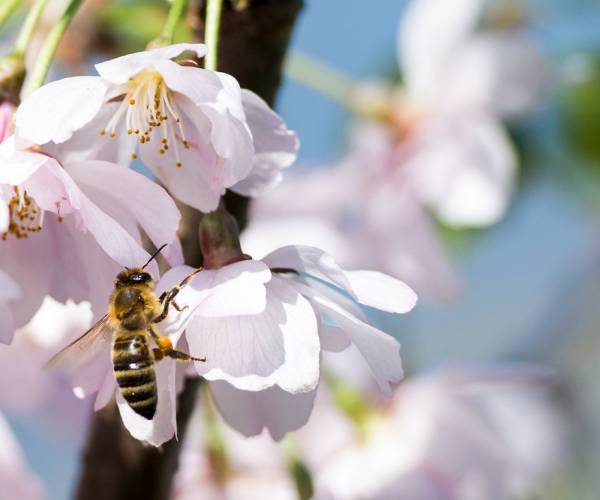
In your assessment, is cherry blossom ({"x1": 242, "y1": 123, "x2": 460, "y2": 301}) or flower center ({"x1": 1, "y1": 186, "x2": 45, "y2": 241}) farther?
cherry blossom ({"x1": 242, "y1": 123, "x2": 460, "y2": 301})

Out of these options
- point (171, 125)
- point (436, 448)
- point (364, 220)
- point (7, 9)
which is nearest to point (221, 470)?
point (436, 448)

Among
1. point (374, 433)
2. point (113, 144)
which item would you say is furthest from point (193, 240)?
point (374, 433)

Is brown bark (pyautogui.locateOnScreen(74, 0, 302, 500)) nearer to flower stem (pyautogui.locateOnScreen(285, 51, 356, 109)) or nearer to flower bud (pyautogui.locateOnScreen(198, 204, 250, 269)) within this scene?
flower bud (pyautogui.locateOnScreen(198, 204, 250, 269))

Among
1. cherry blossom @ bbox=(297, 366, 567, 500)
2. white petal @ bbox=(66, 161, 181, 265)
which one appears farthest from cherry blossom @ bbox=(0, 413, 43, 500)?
white petal @ bbox=(66, 161, 181, 265)

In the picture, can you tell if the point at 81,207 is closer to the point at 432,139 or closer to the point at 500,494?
the point at 500,494

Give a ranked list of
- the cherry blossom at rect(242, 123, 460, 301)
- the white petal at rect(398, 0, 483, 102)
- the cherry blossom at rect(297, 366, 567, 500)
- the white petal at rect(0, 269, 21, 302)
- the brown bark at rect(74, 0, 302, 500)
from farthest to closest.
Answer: the white petal at rect(398, 0, 483, 102)
the cherry blossom at rect(242, 123, 460, 301)
the cherry blossom at rect(297, 366, 567, 500)
the brown bark at rect(74, 0, 302, 500)
the white petal at rect(0, 269, 21, 302)
